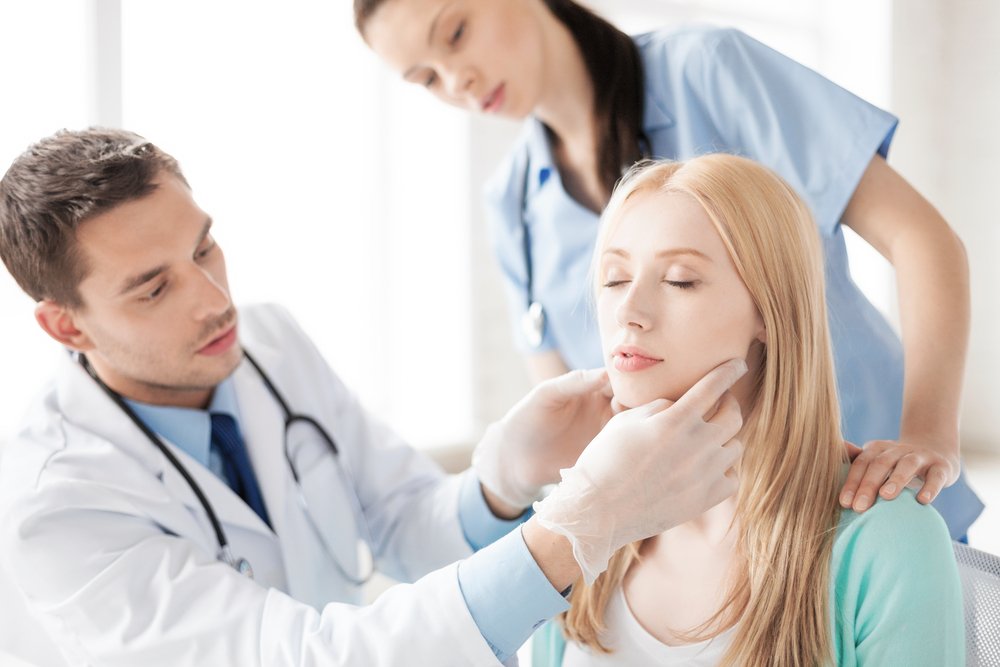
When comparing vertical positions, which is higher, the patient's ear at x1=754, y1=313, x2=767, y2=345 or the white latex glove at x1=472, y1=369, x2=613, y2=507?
the patient's ear at x1=754, y1=313, x2=767, y2=345

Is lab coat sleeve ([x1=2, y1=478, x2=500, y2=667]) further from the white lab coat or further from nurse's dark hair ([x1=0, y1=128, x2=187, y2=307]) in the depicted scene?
nurse's dark hair ([x1=0, y1=128, x2=187, y2=307])

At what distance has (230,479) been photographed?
1498 mm

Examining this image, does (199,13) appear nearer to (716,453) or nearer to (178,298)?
(178,298)

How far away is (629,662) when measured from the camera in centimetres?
115

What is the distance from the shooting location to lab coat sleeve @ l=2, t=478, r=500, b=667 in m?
1.09

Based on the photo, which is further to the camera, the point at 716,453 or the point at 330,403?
the point at 330,403

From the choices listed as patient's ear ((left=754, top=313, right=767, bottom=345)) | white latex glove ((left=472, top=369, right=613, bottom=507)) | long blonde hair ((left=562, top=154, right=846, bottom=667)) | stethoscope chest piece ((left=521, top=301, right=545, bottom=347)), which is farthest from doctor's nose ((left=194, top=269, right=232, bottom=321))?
patient's ear ((left=754, top=313, right=767, bottom=345))

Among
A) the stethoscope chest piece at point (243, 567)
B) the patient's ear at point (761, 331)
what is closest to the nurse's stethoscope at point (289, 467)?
the stethoscope chest piece at point (243, 567)

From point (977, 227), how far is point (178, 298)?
289 centimetres

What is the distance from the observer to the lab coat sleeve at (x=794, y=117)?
131 centimetres

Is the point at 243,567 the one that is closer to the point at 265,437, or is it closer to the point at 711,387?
the point at 265,437

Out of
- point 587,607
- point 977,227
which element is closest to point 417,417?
point 587,607

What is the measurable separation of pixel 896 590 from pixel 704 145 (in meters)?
0.73

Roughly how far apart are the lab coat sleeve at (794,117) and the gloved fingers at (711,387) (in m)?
0.38
